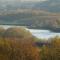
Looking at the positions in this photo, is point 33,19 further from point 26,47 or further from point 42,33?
point 26,47

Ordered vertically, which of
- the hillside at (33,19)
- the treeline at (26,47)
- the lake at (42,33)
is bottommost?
the treeline at (26,47)

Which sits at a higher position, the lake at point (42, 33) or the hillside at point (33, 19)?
the hillside at point (33, 19)

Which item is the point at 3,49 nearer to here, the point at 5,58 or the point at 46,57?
the point at 5,58

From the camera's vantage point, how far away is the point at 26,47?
130 inches

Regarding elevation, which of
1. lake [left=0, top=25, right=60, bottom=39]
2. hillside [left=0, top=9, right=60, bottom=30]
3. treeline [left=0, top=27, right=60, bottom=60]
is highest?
hillside [left=0, top=9, right=60, bottom=30]

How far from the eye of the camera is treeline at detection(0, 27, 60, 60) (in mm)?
3320

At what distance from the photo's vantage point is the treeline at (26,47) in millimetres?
3320

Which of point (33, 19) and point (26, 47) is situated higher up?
point (33, 19)

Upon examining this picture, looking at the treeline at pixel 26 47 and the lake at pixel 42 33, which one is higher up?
the lake at pixel 42 33

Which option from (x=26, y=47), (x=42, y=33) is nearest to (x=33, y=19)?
(x=42, y=33)

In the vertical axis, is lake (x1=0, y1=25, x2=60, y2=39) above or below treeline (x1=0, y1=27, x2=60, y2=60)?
above

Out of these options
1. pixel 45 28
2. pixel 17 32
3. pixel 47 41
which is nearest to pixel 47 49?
pixel 47 41

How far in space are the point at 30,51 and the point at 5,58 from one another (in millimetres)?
480

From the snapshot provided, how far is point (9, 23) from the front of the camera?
340 cm
